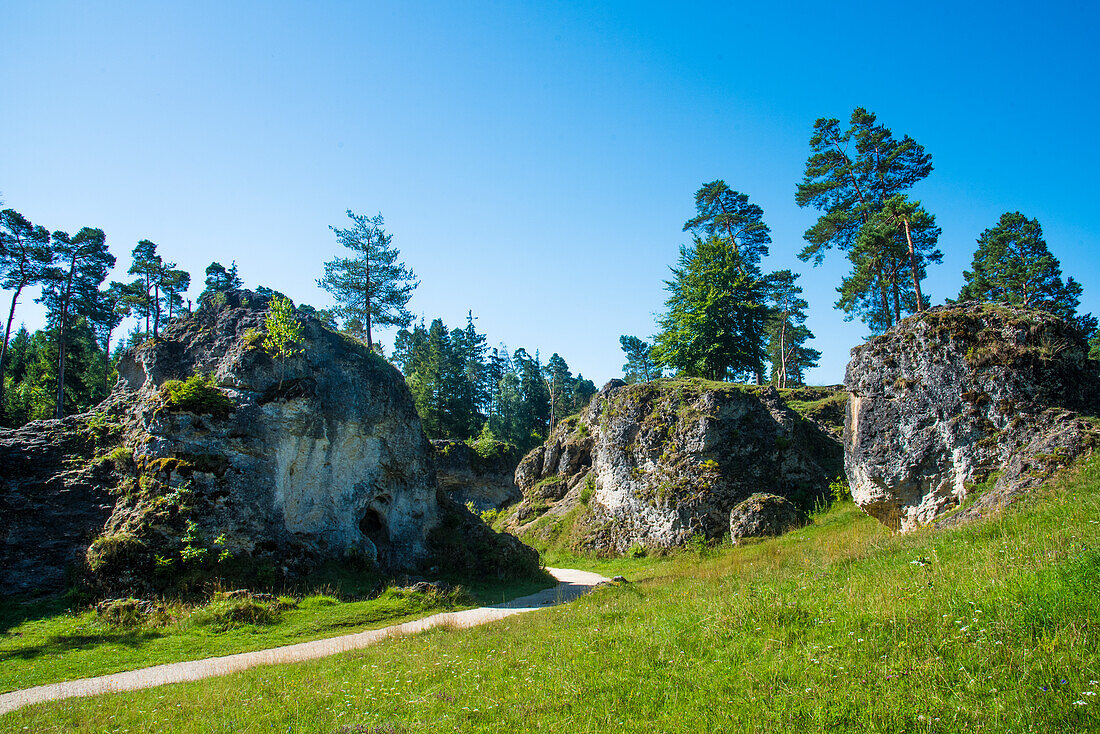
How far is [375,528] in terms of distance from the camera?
2361 centimetres

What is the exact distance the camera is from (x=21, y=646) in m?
11.8

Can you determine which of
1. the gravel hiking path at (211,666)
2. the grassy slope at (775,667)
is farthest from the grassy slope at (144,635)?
the grassy slope at (775,667)

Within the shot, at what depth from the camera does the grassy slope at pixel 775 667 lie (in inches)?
182

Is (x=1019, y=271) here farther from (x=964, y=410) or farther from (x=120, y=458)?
(x=120, y=458)

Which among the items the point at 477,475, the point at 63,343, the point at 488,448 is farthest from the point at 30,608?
the point at 488,448

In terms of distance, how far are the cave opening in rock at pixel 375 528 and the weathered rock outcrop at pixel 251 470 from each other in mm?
68

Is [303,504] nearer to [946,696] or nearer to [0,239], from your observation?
[946,696]

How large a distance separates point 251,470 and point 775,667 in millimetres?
18055

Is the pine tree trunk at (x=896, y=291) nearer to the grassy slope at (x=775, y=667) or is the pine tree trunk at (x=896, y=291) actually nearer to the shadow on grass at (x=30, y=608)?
the grassy slope at (x=775, y=667)

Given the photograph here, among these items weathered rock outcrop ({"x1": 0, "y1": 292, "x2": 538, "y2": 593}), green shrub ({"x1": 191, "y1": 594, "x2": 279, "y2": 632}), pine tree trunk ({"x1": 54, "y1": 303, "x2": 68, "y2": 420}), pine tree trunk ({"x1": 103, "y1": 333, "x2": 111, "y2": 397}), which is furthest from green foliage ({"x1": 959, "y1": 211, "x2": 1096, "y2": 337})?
pine tree trunk ({"x1": 103, "y1": 333, "x2": 111, "y2": 397})

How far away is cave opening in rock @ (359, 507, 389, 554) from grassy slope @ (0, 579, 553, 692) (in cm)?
587

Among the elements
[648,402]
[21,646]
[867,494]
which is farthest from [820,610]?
[648,402]

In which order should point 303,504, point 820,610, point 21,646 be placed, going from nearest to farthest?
1. point 820,610
2. point 21,646
3. point 303,504

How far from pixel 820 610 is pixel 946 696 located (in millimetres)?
2801
